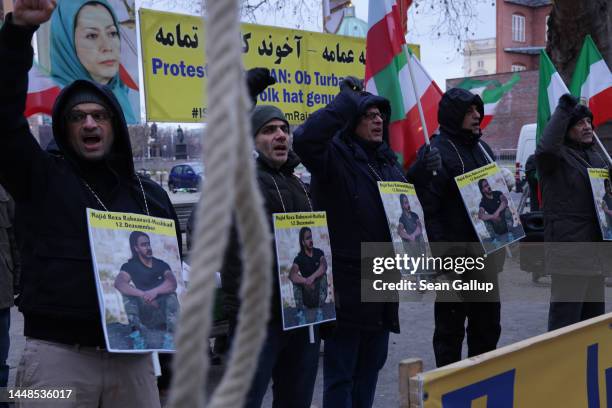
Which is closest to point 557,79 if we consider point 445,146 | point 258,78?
point 445,146

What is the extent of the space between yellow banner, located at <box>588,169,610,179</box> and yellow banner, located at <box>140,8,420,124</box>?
3886 millimetres

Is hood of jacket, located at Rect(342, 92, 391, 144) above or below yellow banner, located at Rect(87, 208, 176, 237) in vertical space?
above

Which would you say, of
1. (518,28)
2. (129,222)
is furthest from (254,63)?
(518,28)

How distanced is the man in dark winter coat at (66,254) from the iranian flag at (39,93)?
15.6 feet

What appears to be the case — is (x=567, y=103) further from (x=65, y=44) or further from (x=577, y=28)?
(x=65, y=44)

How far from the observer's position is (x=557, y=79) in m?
5.66

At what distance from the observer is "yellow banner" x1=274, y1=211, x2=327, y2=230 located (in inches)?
116

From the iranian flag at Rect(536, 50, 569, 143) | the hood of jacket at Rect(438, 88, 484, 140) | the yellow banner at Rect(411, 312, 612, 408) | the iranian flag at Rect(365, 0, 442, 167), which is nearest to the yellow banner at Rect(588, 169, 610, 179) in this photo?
the hood of jacket at Rect(438, 88, 484, 140)

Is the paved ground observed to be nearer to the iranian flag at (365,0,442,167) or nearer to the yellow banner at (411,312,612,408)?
the iranian flag at (365,0,442,167)

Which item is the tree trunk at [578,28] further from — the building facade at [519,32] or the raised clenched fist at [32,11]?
the building facade at [519,32]

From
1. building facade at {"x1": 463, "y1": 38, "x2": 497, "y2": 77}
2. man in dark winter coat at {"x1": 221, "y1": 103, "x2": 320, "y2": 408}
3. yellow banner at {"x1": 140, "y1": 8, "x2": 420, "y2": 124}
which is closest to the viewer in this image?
man in dark winter coat at {"x1": 221, "y1": 103, "x2": 320, "y2": 408}

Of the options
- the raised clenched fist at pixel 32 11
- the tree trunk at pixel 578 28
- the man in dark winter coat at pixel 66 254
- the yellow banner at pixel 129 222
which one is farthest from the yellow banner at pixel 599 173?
the raised clenched fist at pixel 32 11

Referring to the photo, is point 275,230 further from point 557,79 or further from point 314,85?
point 314,85

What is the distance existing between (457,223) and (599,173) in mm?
1151
